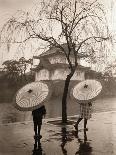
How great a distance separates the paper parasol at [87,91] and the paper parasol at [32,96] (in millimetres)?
2054

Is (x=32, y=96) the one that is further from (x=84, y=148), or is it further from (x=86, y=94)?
(x=86, y=94)

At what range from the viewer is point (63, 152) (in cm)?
854

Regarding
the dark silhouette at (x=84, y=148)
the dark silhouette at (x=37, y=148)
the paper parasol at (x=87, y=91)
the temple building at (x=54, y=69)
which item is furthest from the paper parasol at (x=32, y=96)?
the temple building at (x=54, y=69)

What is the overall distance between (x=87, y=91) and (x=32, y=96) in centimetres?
276

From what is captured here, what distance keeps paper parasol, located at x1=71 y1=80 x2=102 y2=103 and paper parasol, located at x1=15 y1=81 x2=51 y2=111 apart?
6.74 feet

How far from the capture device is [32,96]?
9688 mm

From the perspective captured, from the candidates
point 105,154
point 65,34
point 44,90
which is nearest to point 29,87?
point 44,90

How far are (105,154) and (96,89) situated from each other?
12.9 ft

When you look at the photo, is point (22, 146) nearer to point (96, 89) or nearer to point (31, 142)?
point (31, 142)

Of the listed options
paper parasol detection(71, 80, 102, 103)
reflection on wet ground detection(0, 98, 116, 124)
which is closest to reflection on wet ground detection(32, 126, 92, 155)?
paper parasol detection(71, 80, 102, 103)

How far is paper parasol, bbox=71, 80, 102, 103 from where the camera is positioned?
1146 cm

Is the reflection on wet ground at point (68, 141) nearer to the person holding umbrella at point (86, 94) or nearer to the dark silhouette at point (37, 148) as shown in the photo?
the dark silhouette at point (37, 148)

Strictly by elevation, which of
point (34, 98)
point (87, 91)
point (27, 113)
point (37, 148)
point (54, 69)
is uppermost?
point (54, 69)

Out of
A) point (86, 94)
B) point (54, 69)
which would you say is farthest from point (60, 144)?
point (54, 69)
